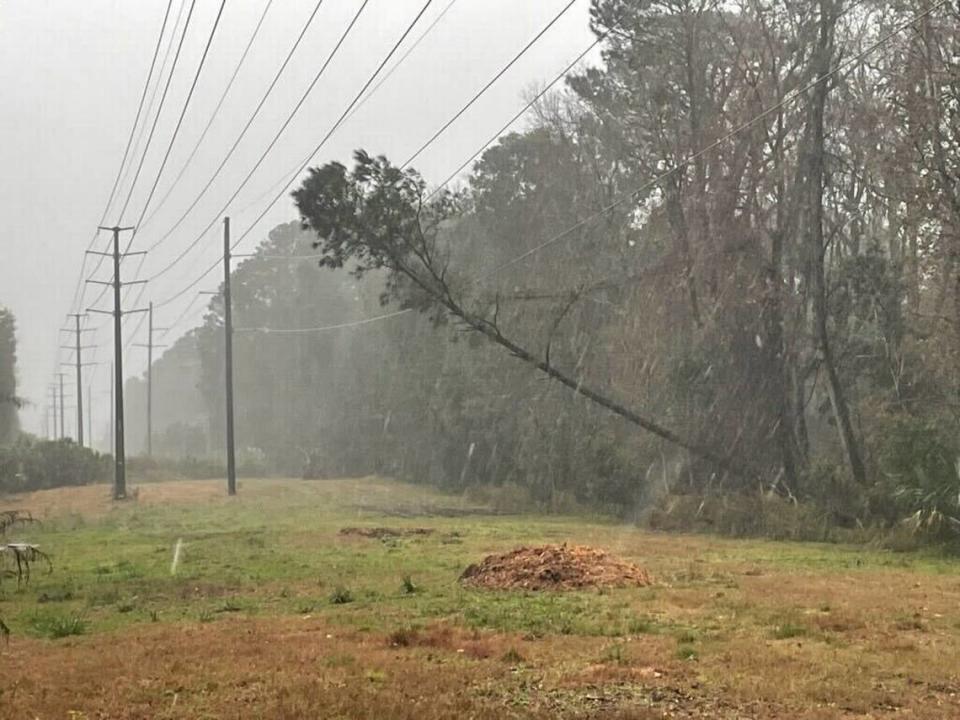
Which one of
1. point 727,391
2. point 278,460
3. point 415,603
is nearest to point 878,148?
point 727,391

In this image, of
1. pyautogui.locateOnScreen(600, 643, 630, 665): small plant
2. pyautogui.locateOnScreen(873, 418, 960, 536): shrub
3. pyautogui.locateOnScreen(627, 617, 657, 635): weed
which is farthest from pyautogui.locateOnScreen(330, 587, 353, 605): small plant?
pyautogui.locateOnScreen(873, 418, 960, 536): shrub

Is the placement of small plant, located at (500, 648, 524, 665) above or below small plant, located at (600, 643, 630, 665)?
above

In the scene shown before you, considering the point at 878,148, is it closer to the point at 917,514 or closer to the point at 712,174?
the point at 712,174

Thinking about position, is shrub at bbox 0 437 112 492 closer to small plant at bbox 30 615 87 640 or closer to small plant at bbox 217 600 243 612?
small plant at bbox 30 615 87 640

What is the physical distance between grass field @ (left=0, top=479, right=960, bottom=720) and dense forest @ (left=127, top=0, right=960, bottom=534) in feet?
20.1

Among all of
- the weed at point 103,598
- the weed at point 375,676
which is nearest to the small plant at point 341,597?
the weed at point 103,598

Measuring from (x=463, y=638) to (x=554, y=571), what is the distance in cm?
414

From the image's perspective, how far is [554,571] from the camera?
13594 millimetres

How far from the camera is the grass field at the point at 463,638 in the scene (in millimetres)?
7219

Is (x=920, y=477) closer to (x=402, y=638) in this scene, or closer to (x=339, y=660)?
(x=402, y=638)

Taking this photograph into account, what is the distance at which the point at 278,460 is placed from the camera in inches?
2844

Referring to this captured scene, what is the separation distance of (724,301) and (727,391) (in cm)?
239

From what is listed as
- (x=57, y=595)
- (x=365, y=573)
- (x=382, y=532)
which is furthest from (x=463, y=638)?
(x=382, y=532)

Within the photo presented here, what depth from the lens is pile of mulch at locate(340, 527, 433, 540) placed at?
23.2m
